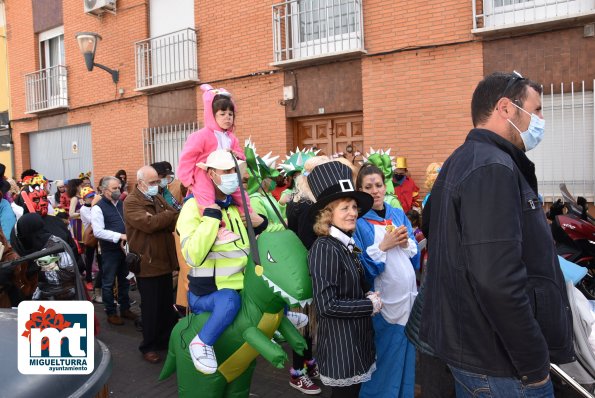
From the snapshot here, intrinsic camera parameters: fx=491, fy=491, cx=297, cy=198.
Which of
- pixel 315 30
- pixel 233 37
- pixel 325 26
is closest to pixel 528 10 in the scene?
pixel 325 26

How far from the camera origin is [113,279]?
20.8ft

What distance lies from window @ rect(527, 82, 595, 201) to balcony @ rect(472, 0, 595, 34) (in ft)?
3.13

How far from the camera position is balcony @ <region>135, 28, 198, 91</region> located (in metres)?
11.1

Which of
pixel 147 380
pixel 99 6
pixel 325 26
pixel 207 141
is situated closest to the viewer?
pixel 207 141

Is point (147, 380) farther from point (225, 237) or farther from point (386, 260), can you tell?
point (386, 260)

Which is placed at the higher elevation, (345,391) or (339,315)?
(339,315)

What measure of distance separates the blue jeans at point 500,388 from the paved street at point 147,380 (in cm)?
248

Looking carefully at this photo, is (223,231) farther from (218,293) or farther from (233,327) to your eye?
(233,327)

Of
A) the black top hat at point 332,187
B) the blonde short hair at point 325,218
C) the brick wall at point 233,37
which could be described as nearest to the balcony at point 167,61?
the brick wall at point 233,37

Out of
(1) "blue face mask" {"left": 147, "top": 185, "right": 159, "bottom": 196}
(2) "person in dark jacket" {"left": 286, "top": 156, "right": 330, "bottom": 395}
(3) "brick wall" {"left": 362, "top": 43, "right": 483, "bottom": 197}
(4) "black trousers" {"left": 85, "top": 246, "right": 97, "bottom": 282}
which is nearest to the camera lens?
(2) "person in dark jacket" {"left": 286, "top": 156, "right": 330, "bottom": 395}

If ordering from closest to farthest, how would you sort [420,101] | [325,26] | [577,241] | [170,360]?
[170,360], [577,241], [420,101], [325,26]

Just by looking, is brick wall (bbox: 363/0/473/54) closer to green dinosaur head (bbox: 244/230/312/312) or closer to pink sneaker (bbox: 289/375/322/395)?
pink sneaker (bbox: 289/375/322/395)

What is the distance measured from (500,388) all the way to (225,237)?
1.74 meters

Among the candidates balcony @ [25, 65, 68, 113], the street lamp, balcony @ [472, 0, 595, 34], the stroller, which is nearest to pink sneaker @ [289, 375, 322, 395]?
the stroller
